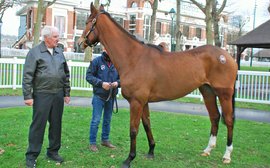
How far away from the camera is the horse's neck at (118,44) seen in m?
5.51

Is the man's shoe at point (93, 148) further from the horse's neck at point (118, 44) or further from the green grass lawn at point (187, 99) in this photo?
the green grass lawn at point (187, 99)

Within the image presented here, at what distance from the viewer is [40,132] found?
5129 mm

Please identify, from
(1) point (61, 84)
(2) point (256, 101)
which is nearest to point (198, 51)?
(1) point (61, 84)

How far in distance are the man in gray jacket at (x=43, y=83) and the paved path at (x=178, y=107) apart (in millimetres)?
6003

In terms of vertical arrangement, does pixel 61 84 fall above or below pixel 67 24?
below

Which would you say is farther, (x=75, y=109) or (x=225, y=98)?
(x=75, y=109)

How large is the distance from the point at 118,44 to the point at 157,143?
7.81 ft

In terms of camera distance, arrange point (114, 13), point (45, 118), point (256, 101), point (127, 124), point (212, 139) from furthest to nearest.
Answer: point (114, 13) → point (256, 101) → point (127, 124) → point (212, 139) → point (45, 118)

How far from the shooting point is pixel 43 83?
500 cm

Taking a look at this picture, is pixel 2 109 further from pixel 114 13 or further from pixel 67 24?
pixel 114 13

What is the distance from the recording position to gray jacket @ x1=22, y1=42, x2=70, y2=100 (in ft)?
16.0

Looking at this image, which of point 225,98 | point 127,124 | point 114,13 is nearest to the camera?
point 225,98

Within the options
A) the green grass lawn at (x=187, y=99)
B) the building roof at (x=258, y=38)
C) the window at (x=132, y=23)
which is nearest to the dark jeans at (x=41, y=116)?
the green grass lawn at (x=187, y=99)

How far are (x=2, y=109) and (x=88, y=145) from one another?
4564mm
